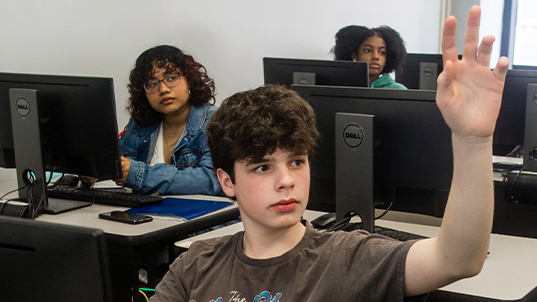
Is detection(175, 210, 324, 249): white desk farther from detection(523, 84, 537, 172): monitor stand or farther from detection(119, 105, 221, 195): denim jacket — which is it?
detection(523, 84, 537, 172): monitor stand

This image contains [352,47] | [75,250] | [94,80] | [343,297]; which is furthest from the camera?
[352,47]

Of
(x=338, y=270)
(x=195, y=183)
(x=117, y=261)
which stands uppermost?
(x=338, y=270)

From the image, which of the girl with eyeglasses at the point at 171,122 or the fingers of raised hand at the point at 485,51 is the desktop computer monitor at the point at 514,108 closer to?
the girl with eyeglasses at the point at 171,122

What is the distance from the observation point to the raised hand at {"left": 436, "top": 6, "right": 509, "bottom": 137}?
834 mm

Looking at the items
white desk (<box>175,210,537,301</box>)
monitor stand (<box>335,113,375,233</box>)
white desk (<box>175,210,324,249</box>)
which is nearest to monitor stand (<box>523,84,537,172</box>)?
white desk (<box>175,210,537,301</box>)

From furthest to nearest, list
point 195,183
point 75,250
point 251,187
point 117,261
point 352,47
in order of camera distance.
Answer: point 352,47 < point 195,183 < point 117,261 < point 251,187 < point 75,250

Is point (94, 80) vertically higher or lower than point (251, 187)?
higher

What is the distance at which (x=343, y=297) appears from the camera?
101 centimetres

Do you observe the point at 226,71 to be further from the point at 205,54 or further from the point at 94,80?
the point at 94,80

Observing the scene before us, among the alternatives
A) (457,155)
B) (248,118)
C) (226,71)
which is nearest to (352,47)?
(226,71)

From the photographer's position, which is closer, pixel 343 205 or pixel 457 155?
pixel 457 155

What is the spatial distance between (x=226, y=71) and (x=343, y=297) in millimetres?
2863

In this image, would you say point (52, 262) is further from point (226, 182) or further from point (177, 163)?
point (177, 163)

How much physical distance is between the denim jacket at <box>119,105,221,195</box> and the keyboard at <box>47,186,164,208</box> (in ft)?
A: 0.21
